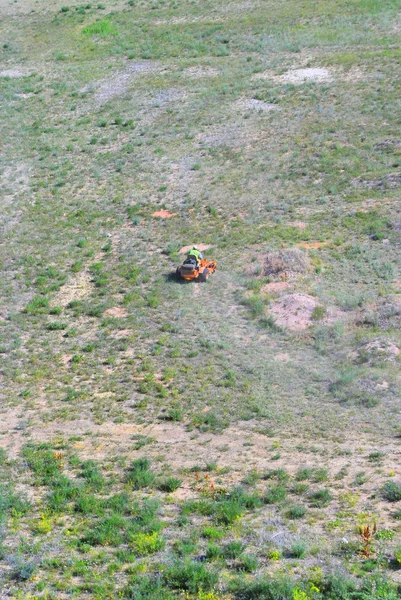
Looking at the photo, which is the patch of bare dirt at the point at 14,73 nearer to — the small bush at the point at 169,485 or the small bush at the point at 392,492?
the small bush at the point at 169,485

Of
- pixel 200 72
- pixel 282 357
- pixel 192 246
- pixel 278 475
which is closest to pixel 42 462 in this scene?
pixel 278 475

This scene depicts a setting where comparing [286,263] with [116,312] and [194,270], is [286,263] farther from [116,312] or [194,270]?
[116,312]

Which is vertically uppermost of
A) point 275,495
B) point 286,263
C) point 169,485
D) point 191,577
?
point 191,577

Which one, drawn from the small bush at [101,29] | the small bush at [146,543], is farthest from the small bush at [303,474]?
the small bush at [101,29]

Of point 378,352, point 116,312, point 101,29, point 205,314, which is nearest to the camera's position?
point 378,352

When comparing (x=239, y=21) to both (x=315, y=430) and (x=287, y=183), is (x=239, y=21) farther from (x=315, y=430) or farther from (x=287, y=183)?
(x=315, y=430)

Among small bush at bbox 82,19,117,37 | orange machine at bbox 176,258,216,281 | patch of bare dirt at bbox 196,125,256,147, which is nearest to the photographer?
orange machine at bbox 176,258,216,281

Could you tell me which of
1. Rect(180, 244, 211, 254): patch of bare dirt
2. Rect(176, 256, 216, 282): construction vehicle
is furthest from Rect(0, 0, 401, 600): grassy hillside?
Rect(176, 256, 216, 282): construction vehicle

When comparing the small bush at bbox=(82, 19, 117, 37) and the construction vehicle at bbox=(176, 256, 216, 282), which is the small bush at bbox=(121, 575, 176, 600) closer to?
the construction vehicle at bbox=(176, 256, 216, 282)
